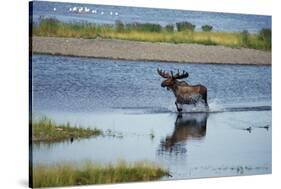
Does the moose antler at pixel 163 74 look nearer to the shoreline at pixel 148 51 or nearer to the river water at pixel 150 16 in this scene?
the shoreline at pixel 148 51

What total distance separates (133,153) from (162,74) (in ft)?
2.82

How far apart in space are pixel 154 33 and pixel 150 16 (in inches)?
7.0

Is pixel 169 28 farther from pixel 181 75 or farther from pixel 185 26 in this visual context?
pixel 181 75

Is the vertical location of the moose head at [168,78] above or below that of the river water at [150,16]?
below

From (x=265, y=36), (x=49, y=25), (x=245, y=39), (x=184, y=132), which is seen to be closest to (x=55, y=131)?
(x=49, y=25)

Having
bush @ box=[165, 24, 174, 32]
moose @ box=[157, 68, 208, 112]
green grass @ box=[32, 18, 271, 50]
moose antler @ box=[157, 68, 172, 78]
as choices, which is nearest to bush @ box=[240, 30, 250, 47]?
green grass @ box=[32, 18, 271, 50]

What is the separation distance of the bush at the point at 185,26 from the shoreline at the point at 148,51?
0.17 m

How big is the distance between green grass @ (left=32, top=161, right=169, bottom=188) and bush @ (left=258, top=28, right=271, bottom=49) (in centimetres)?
188

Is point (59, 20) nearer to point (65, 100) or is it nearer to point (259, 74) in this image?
point (65, 100)

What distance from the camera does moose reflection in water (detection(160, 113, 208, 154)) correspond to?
6961 millimetres

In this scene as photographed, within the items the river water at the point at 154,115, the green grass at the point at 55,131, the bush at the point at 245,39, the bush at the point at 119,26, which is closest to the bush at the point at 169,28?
the river water at the point at 154,115

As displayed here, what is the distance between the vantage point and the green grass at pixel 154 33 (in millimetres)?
6504

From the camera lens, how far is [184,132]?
23.2 feet

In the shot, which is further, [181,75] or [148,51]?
[181,75]
